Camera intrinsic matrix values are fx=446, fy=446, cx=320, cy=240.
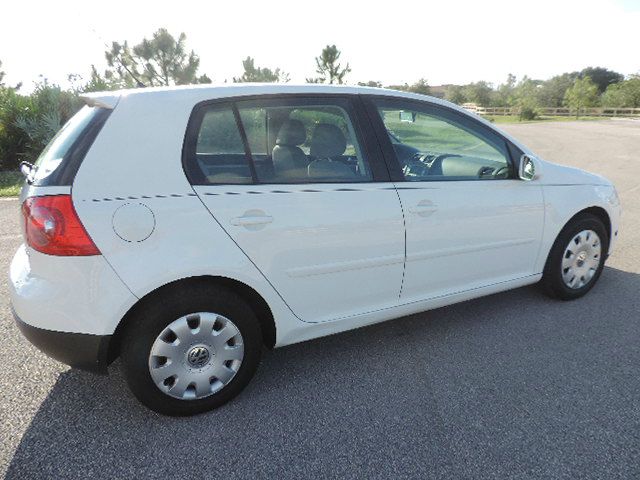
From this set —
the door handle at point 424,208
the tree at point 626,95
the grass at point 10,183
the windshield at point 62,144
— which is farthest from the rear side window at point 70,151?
the tree at point 626,95

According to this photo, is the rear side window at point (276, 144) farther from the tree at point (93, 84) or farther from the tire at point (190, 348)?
the tree at point (93, 84)

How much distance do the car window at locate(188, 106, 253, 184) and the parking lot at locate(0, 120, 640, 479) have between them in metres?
1.21

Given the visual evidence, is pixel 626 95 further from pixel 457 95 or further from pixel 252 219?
pixel 252 219

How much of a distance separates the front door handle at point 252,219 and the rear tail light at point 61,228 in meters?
0.63

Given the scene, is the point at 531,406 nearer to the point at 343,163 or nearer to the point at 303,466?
the point at 303,466

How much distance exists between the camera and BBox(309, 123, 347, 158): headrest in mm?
2623

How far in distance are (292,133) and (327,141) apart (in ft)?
0.72

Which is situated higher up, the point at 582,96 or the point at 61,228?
the point at 582,96

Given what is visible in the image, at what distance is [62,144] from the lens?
7.06ft

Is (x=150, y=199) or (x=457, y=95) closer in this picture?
(x=150, y=199)

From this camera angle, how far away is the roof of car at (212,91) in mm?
2158

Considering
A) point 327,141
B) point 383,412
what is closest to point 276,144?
point 327,141

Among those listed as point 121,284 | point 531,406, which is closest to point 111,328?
point 121,284

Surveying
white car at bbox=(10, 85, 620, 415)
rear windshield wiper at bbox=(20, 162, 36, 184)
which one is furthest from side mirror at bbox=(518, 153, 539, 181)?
rear windshield wiper at bbox=(20, 162, 36, 184)
